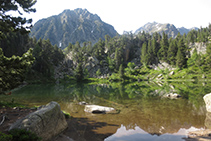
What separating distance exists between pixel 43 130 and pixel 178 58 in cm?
12987

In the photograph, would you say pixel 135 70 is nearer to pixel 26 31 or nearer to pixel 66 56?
pixel 66 56

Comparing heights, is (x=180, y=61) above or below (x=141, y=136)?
above

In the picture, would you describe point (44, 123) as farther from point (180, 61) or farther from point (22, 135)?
point (180, 61)

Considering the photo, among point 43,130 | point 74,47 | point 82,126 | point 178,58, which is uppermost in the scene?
point 74,47

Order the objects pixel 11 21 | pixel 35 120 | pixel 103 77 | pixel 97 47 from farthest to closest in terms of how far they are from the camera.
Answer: pixel 97 47
pixel 103 77
pixel 11 21
pixel 35 120

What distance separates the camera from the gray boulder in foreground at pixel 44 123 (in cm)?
990

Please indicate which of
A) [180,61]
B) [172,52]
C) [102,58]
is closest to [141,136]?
[180,61]

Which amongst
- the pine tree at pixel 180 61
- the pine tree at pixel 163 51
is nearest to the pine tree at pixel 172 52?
the pine tree at pixel 163 51

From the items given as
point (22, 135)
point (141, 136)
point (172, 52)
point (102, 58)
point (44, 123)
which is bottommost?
point (141, 136)

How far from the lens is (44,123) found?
439 inches

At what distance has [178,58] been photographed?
117500mm

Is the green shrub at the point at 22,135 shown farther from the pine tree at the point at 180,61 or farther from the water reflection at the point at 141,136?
the pine tree at the point at 180,61

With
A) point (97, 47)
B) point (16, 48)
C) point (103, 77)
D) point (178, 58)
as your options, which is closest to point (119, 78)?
point (103, 77)

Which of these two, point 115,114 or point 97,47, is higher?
point 97,47
